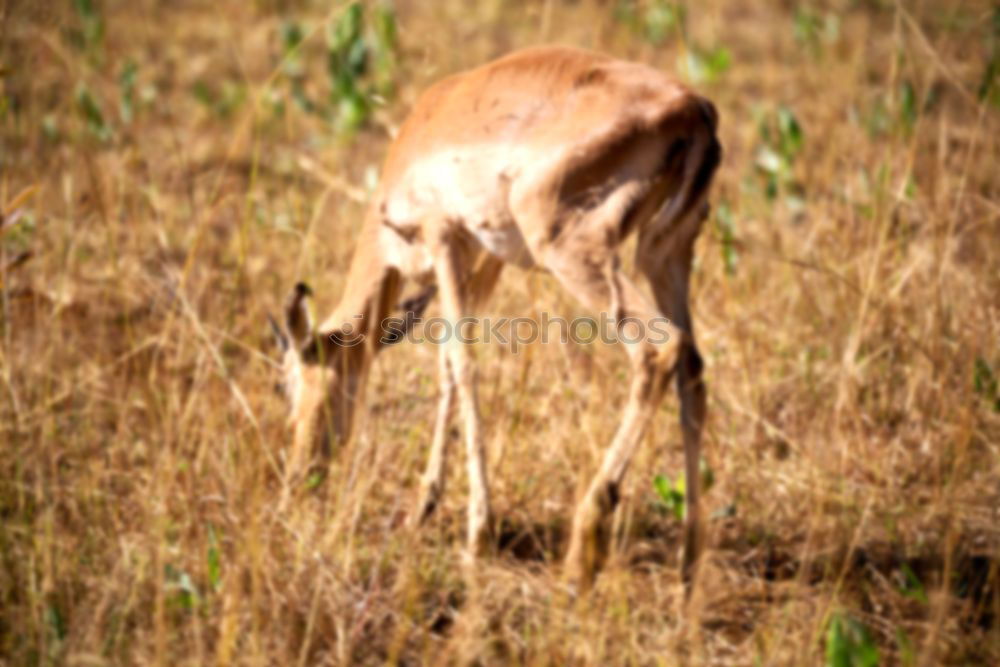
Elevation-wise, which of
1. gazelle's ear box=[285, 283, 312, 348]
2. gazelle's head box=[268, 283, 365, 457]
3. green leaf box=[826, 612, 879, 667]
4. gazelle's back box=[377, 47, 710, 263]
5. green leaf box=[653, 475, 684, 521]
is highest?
gazelle's back box=[377, 47, 710, 263]

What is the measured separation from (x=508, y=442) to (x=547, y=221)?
0.73 metres

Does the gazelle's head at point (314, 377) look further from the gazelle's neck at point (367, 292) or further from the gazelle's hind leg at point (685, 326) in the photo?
the gazelle's hind leg at point (685, 326)

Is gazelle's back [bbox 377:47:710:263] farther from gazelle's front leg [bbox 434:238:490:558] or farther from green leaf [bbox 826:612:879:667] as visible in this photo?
green leaf [bbox 826:612:879:667]

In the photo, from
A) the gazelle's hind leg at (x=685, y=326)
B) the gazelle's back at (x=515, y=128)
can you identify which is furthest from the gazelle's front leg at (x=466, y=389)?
the gazelle's hind leg at (x=685, y=326)

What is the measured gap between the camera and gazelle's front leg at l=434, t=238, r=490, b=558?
2.94 m

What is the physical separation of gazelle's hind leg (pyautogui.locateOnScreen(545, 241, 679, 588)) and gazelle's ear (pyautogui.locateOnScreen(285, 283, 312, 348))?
0.84m

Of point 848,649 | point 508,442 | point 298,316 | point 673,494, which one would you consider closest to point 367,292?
point 298,316

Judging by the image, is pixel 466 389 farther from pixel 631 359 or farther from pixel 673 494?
pixel 673 494

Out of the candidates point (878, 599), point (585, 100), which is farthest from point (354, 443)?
point (878, 599)

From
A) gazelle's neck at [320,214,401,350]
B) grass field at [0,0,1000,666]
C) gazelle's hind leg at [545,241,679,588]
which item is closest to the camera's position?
grass field at [0,0,1000,666]

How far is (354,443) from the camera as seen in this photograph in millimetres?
2873

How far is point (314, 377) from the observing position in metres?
3.40

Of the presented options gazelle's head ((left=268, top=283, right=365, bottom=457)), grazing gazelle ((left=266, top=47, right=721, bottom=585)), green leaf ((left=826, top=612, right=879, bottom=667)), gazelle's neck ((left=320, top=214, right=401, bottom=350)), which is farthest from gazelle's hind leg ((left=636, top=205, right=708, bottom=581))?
gazelle's head ((left=268, top=283, right=365, bottom=457))

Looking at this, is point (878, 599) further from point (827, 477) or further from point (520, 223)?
point (520, 223)
